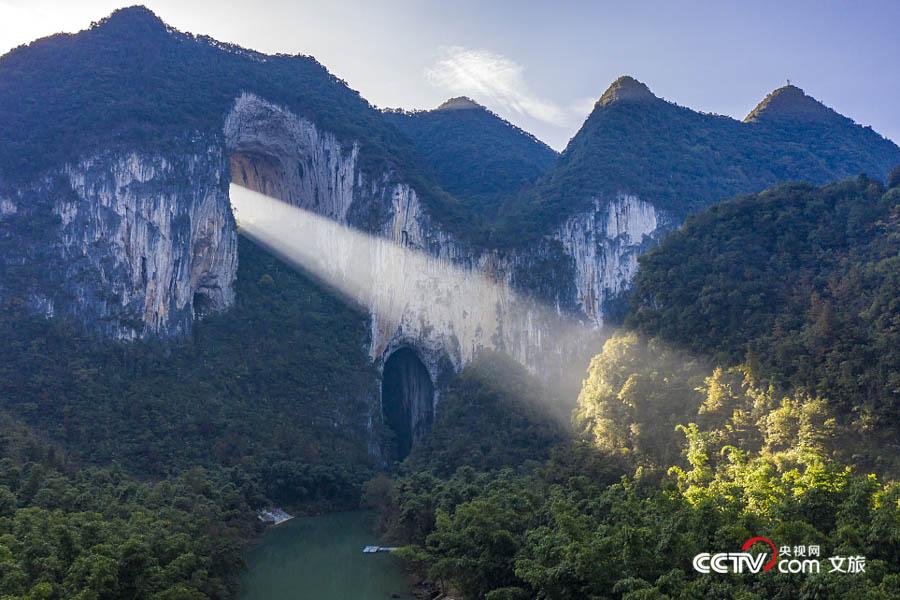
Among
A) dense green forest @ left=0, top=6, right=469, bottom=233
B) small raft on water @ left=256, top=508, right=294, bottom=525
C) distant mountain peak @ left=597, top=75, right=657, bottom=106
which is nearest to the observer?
small raft on water @ left=256, top=508, right=294, bottom=525

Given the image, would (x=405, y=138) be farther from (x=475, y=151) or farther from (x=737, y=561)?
(x=737, y=561)

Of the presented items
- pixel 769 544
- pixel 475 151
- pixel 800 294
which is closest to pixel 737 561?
pixel 769 544

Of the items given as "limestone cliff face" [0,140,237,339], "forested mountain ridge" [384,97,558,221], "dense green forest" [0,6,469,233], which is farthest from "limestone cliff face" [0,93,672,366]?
"forested mountain ridge" [384,97,558,221]

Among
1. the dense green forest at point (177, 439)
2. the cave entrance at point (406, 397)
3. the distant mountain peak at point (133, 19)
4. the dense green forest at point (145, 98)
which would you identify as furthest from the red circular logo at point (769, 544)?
the distant mountain peak at point (133, 19)

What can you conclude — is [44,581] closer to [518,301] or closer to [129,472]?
[129,472]

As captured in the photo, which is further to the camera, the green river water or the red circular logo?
the green river water

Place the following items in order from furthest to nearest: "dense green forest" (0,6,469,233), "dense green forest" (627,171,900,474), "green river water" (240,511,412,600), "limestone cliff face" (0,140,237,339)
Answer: "dense green forest" (0,6,469,233) < "limestone cliff face" (0,140,237,339) < "green river water" (240,511,412,600) < "dense green forest" (627,171,900,474)

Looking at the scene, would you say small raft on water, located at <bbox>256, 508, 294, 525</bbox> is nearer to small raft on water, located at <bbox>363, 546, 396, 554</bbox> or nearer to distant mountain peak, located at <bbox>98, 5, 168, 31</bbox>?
small raft on water, located at <bbox>363, 546, 396, 554</bbox>
